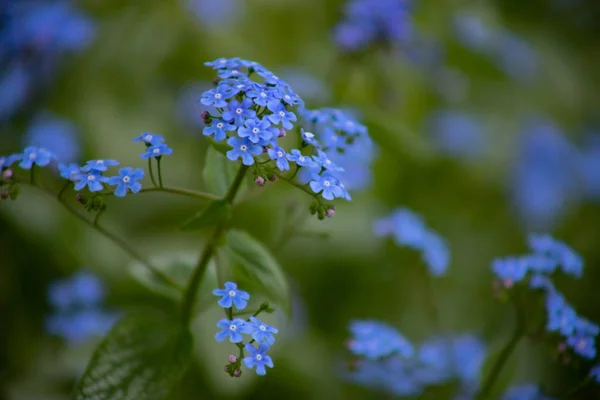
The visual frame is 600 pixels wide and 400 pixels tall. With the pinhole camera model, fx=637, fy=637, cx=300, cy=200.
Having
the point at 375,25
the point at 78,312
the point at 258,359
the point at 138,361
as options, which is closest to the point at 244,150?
the point at 258,359

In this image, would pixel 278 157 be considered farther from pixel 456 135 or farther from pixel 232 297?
pixel 456 135

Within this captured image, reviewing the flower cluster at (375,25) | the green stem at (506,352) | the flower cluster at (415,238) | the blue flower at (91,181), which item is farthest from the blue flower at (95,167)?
the flower cluster at (375,25)

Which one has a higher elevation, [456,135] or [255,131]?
[456,135]

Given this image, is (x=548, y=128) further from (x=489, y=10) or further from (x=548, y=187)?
(x=489, y=10)

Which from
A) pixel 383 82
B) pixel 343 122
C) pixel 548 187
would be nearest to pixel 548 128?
pixel 548 187

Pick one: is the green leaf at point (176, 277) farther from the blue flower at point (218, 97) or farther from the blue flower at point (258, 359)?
Answer: the blue flower at point (218, 97)
